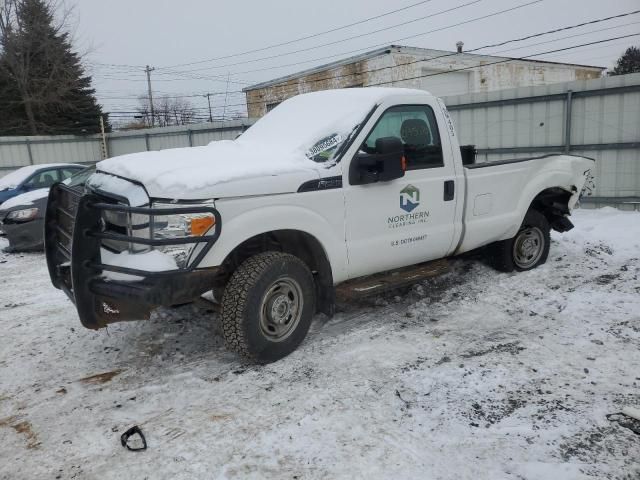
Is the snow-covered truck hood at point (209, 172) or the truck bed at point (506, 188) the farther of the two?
the truck bed at point (506, 188)

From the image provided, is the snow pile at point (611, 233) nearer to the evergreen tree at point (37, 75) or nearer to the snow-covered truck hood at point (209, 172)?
the snow-covered truck hood at point (209, 172)

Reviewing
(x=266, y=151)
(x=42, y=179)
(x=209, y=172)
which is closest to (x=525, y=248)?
(x=266, y=151)

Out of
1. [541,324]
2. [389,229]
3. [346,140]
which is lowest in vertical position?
[541,324]

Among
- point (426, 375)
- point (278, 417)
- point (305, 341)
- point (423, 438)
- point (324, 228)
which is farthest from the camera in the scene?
point (305, 341)

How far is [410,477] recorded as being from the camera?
262 centimetres

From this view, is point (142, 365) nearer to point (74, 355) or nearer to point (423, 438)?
point (74, 355)

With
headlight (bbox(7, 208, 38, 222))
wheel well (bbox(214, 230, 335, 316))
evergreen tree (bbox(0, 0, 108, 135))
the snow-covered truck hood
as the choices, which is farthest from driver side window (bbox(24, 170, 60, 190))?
evergreen tree (bbox(0, 0, 108, 135))

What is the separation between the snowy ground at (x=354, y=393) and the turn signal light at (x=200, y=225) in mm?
1104

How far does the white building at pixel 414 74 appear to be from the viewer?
24984mm

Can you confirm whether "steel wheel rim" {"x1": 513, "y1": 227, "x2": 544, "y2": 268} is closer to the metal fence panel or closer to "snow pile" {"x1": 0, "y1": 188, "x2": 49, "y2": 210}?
the metal fence panel

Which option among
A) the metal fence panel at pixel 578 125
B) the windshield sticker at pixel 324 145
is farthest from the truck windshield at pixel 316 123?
the metal fence panel at pixel 578 125

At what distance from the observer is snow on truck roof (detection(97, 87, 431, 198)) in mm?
3494

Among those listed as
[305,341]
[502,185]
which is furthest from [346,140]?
[502,185]

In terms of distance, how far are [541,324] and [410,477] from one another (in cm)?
258
